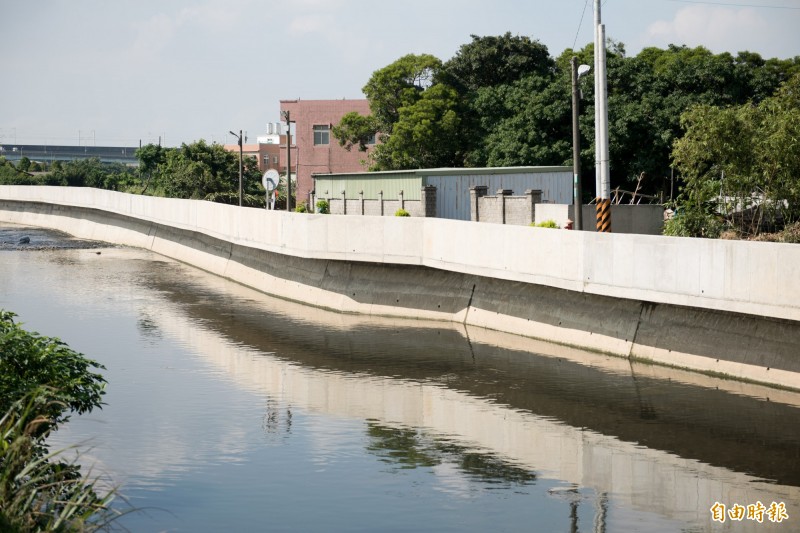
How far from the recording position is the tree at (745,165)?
1328 inches

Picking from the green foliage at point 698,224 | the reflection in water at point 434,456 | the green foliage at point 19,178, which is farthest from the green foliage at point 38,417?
the green foliage at point 19,178

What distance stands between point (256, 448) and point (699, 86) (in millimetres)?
53079

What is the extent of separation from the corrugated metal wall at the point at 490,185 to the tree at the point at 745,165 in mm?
10738

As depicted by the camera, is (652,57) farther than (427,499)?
Yes

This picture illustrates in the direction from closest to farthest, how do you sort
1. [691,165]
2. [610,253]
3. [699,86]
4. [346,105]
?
[610,253] < [691,165] < [699,86] < [346,105]

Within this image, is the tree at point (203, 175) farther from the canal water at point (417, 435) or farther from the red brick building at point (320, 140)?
the canal water at point (417, 435)

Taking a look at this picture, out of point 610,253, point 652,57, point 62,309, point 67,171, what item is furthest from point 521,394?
point 67,171

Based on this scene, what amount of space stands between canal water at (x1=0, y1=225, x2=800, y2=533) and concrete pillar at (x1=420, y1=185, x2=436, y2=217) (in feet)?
56.2

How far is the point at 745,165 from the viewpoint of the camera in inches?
1375

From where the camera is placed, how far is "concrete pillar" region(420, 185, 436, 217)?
44469mm

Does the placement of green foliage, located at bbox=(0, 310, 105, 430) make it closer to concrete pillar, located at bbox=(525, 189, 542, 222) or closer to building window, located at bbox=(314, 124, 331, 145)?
concrete pillar, located at bbox=(525, 189, 542, 222)

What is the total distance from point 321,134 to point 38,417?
272ft

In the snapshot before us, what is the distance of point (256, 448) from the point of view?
1575cm

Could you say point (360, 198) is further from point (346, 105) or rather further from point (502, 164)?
point (346, 105)
